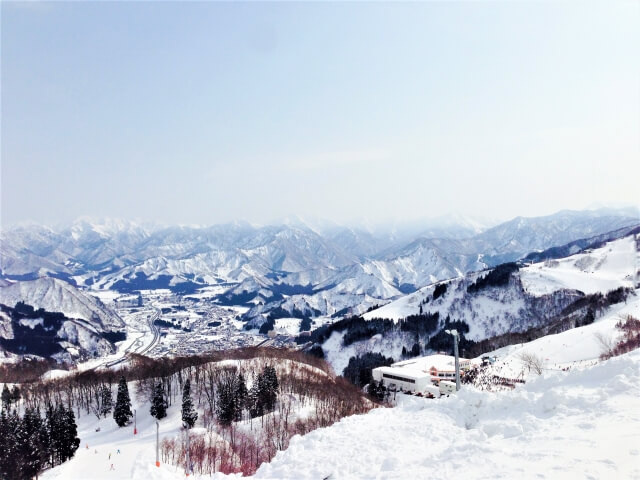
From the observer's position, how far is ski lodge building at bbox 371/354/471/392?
2367 inches

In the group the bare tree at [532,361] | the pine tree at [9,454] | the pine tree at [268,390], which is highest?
the pine tree at [9,454]

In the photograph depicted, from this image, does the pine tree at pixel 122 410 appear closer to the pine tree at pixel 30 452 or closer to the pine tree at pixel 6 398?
the pine tree at pixel 30 452

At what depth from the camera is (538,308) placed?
115 metres

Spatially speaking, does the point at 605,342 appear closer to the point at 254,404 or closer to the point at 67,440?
the point at 254,404

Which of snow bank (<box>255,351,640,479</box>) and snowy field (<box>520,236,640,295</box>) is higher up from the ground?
snow bank (<box>255,351,640,479</box>)

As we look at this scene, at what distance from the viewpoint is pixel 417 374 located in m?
61.7

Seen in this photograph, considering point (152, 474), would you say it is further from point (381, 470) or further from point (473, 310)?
point (473, 310)

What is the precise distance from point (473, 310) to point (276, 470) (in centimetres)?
11968

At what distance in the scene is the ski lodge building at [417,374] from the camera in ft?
197

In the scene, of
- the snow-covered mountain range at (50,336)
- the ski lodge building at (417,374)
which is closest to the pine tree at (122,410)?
the ski lodge building at (417,374)

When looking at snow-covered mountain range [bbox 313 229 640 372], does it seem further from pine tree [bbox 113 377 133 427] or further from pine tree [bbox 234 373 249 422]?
pine tree [bbox 234 373 249 422]

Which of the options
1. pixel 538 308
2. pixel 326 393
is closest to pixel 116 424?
pixel 326 393

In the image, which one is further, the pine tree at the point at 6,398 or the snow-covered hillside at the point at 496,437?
the pine tree at the point at 6,398

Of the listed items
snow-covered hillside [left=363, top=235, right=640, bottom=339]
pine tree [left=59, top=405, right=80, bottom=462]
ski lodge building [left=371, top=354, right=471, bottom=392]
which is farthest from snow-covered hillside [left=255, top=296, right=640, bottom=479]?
snow-covered hillside [left=363, top=235, right=640, bottom=339]
